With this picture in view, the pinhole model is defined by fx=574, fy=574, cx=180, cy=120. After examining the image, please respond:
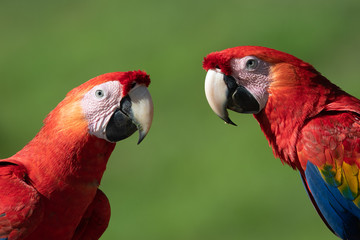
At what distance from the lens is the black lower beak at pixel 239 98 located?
2369 mm

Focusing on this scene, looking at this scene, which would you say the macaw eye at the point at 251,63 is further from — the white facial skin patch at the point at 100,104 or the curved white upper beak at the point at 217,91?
the white facial skin patch at the point at 100,104

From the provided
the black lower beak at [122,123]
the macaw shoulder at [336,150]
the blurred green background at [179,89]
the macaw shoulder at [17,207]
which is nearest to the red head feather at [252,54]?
the macaw shoulder at [336,150]

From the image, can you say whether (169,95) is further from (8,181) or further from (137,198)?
(8,181)

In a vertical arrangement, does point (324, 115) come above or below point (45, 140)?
above

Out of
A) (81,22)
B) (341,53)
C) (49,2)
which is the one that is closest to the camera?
(341,53)

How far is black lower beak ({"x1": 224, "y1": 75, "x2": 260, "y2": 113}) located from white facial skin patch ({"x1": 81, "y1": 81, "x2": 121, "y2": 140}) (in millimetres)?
465

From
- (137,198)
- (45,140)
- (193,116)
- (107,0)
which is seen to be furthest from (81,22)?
(45,140)

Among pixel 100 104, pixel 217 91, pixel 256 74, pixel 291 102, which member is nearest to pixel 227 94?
pixel 217 91

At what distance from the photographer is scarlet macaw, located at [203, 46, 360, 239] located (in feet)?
7.37

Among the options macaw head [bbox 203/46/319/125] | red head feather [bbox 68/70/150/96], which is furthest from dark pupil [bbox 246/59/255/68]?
red head feather [bbox 68/70/150/96]

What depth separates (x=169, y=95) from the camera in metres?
6.44

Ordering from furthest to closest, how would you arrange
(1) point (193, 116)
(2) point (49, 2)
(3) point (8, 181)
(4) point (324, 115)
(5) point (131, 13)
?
(2) point (49, 2) → (5) point (131, 13) → (1) point (193, 116) → (4) point (324, 115) → (3) point (8, 181)

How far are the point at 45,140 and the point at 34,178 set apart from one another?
156 millimetres

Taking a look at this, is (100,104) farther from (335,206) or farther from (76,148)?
(335,206)
